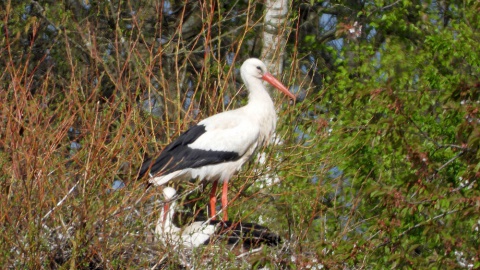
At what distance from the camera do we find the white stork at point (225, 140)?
9500mm

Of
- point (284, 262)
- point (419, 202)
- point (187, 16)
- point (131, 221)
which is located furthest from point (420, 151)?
point (187, 16)

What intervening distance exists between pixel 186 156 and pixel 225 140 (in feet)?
1.22

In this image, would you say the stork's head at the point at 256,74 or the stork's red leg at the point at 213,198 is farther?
the stork's head at the point at 256,74

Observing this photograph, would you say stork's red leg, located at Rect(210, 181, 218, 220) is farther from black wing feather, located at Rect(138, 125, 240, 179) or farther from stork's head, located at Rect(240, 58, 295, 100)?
stork's head, located at Rect(240, 58, 295, 100)

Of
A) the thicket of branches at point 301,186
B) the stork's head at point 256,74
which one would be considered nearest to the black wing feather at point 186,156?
the thicket of branches at point 301,186

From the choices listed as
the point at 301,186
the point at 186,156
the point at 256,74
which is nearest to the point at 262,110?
the point at 256,74

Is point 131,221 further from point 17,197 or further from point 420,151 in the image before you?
point 420,151

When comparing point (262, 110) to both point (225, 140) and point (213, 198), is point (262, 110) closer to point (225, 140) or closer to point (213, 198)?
point (225, 140)

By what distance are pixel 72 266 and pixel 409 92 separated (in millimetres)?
A: 3613

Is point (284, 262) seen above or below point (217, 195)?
above

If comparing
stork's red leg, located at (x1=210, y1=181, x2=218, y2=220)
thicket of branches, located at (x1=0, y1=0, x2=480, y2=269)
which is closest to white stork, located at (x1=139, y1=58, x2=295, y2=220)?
stork's red leg, located at (x1=210, y1=181, x2=218, y2=220)

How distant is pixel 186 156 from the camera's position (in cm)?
956

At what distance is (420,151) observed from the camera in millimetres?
7035

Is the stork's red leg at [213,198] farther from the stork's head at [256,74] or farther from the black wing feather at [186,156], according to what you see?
the stork's head at [256,74]
